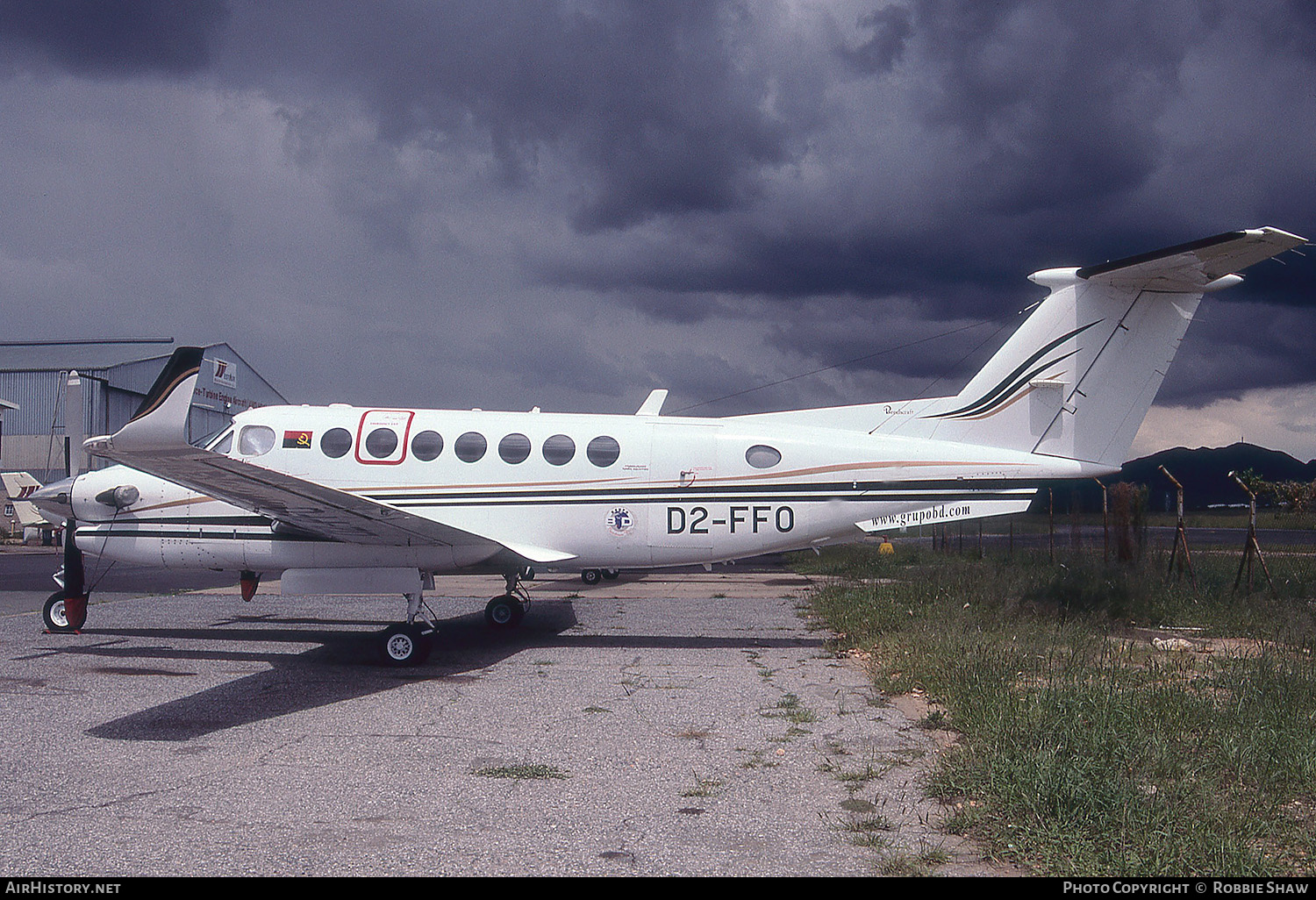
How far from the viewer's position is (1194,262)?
10250 millimetres

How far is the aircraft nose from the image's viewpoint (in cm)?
1186

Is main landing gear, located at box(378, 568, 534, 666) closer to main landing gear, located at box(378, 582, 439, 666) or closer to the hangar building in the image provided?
main landing gear, located at box(378, 582, 439, 666)

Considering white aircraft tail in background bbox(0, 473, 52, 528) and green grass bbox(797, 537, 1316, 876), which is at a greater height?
white aircraft tail in background bbox(0, 473, 52, 528)

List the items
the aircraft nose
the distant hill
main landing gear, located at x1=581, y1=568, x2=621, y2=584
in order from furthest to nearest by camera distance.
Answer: the distant hill
main landing gear, located at x1=581, y1=568, x2=621, y2=584
the aircraft nose

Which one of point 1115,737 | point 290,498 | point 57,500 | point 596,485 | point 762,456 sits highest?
point 762,456

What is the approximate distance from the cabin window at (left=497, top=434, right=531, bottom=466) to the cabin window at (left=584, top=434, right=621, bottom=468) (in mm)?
797

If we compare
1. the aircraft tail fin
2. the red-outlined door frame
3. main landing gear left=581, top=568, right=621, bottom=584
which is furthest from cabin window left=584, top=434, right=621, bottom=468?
main landing gear left=581, top=568, right=621, bottom=584

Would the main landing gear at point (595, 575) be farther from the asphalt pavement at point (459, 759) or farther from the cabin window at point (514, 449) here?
the cabin window at point (514, 449)

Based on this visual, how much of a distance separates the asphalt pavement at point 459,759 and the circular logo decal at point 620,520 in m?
1.56

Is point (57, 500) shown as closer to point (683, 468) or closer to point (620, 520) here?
point (620, 520)

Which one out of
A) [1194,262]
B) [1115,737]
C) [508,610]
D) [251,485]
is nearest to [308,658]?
[251,485]

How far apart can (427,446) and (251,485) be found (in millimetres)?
2780

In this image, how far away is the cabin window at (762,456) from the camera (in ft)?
36.9

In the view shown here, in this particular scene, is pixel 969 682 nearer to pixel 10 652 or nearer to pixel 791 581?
pixel 10 652
